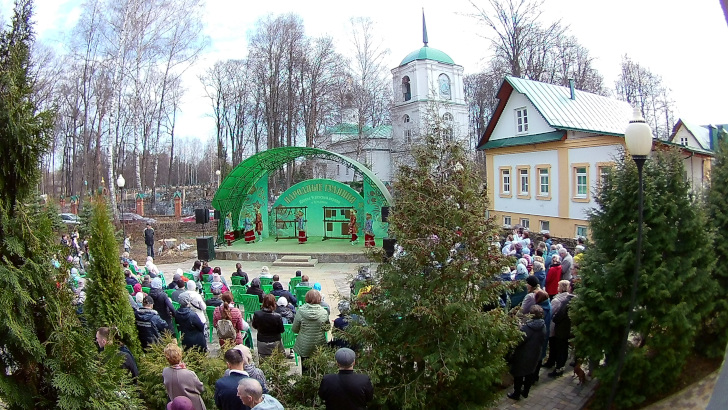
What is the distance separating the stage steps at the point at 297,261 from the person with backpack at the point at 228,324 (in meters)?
11.0

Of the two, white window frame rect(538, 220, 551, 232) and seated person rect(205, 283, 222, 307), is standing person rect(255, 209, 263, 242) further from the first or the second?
seated person rect(205, 283, 222, 307)

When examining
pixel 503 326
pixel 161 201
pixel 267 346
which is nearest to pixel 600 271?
pixel 503 326

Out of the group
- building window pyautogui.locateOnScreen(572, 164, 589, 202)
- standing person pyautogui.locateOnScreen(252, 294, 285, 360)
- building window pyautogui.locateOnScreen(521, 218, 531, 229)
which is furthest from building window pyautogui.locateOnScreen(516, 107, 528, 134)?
standing person pyautogui.locateOnScreen(252, 294, 285, 360)

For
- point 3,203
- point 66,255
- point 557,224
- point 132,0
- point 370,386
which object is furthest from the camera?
point 132,0

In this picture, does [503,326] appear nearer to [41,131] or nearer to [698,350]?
[698,350]

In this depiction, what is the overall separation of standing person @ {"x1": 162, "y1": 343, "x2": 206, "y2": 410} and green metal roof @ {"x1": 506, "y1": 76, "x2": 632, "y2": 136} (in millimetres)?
17055

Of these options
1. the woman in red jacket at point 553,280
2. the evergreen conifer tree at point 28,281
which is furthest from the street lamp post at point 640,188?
the evergreen conifer tree at point 28,281

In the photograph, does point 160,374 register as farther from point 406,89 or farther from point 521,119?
point 406,89

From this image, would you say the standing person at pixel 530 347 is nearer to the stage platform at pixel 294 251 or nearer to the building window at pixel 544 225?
the stage platform at pixel 294 251

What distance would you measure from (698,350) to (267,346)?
5.50m

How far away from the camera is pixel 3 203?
305 cm

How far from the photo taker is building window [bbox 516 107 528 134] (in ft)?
67.9

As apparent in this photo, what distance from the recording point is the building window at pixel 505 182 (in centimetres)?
2214

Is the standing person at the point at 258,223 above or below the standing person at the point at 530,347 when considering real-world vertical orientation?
above
